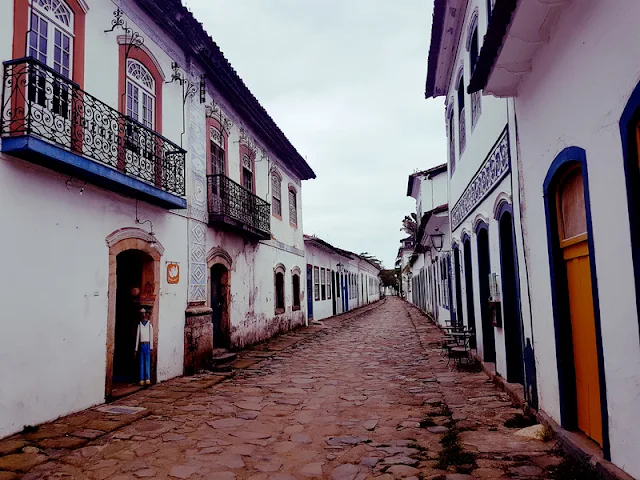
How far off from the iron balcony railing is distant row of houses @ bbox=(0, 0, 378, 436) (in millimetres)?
23

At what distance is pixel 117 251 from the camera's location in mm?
6918

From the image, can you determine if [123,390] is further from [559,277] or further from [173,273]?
[559,277]

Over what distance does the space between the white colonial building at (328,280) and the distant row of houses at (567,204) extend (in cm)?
1368

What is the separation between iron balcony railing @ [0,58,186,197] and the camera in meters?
5.18

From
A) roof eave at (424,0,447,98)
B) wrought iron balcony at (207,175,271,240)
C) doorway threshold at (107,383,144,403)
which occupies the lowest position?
doorway threshold at (107,383,144,403)

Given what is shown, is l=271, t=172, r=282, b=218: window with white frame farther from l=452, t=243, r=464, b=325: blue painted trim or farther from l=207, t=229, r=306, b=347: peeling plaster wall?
l=452, t=243, r=464, b=325: blue painted trim

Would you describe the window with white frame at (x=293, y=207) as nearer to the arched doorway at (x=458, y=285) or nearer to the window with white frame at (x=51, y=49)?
the arched doorway at (x=458, y=285)

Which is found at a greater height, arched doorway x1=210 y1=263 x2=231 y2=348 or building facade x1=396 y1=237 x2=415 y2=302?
building facade x1=396 y1=237 x2=415 y2=302

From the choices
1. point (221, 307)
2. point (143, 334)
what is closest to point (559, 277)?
point (143, 334)

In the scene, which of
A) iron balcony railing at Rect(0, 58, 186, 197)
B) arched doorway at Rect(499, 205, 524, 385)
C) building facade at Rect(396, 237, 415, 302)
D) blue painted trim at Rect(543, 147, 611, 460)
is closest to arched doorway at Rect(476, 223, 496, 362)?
arched doorway at Rect(499, 205, 524, 385)

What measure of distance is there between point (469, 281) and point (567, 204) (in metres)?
5.64

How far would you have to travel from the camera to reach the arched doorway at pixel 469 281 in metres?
9.32

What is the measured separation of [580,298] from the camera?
406 centimetres

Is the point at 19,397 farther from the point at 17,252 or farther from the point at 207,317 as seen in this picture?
the point at 207,317
